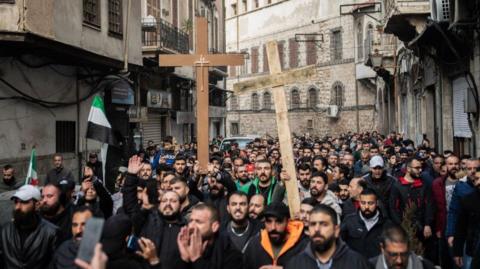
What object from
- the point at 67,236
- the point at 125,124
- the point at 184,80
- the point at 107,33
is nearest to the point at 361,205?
the point at 67,236

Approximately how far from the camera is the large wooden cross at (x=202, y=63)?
32.5ft

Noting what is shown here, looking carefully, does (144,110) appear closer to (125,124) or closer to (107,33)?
(125,124)

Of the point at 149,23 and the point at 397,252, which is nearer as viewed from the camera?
the point at 397,252

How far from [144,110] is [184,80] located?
5.82m

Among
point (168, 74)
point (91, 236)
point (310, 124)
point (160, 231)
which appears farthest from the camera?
point (310, 124)

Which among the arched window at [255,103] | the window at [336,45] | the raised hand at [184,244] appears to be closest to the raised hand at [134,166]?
the raised hand at [184,244]

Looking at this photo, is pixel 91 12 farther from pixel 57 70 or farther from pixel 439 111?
pixel 439 111

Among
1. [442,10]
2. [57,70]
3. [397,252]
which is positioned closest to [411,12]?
[442,10]

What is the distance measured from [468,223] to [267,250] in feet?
8.68

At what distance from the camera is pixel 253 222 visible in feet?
20.8

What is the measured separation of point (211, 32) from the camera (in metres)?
32.0

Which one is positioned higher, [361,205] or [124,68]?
[124,68]

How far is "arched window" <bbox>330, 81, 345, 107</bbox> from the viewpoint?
43938 millimetres

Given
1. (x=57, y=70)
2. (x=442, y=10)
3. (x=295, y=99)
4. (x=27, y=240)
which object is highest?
(x=295, y=99)
